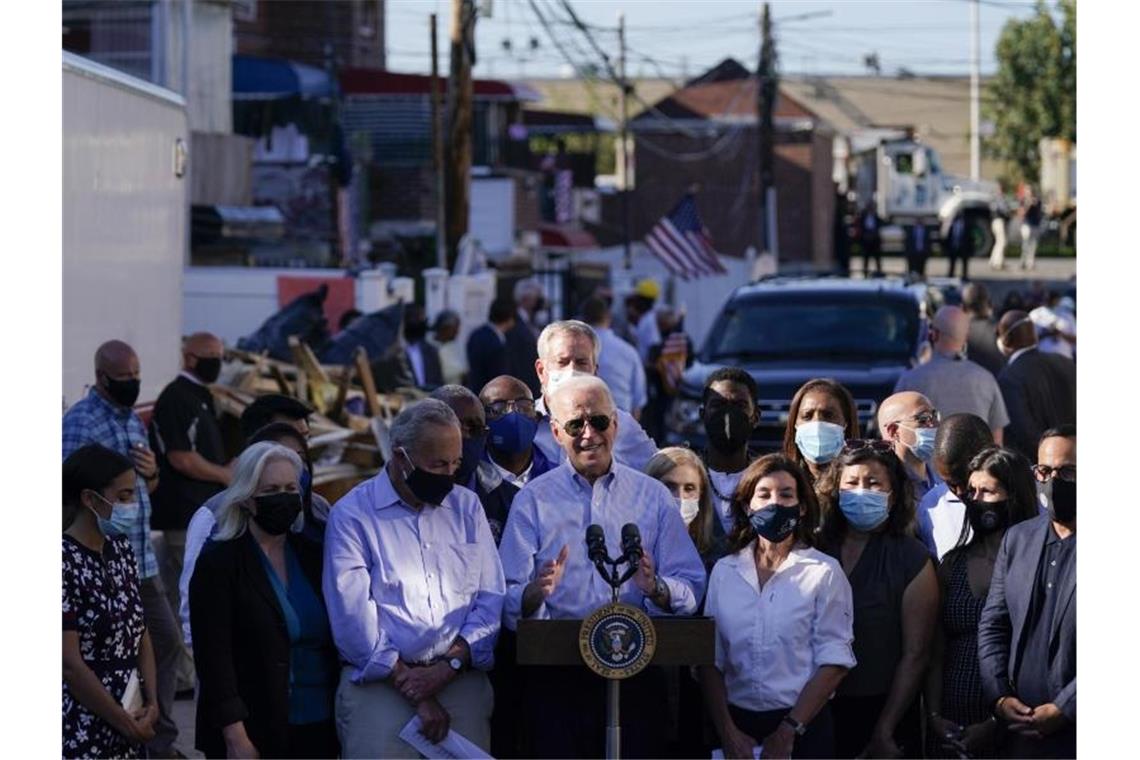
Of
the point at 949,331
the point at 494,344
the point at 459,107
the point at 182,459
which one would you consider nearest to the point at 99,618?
the point at 182,459

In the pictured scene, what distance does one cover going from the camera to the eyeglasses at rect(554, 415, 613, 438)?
7.38 m

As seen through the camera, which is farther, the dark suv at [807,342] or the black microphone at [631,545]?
the dark suv at [807,342]

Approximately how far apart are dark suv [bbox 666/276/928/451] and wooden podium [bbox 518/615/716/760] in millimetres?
9330

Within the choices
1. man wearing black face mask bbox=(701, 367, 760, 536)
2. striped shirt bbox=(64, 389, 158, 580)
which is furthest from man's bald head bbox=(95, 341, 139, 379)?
man wearing black face mask bbox=(701, 367, 760, 536)

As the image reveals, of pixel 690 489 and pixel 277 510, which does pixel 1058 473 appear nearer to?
pixel 690 489

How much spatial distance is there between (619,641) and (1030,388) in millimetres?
6836

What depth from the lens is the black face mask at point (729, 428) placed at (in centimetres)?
888

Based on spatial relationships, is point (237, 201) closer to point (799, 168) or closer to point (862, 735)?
point (862, 735)

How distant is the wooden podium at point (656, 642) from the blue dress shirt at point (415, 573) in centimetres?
29

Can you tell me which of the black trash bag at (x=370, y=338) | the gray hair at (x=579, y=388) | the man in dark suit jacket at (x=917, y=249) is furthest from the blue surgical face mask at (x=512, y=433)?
the man in dark suit jacket at (x=917, y=249)

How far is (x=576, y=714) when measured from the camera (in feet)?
24.2

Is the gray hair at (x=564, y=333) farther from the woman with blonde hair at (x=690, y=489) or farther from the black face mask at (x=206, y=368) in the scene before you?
the black face mask at (x=206, y=368)

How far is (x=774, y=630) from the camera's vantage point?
7.28m
